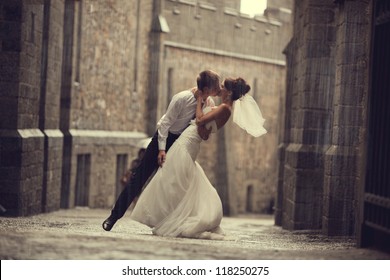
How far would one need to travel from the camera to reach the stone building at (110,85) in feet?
50.8

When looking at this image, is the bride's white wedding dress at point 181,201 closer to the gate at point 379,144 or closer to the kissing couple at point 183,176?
the kissing couple at point 183,176

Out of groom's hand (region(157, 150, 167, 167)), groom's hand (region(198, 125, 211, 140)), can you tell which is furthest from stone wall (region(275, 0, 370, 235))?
groom's hand (region(157, 150, 167, 167))

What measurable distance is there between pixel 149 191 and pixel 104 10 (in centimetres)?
1393

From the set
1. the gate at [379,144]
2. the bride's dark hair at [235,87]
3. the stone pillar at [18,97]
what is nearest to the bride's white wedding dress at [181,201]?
the bride's dark hair at [235,87]

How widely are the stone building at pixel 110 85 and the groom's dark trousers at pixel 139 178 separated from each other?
340 centimetres

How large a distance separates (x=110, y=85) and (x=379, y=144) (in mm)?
17109

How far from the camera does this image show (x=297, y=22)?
20.0m

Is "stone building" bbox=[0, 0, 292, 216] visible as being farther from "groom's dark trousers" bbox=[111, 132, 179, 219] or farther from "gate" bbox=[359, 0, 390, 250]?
"gate" bbox=[359, 0, 390, 250]

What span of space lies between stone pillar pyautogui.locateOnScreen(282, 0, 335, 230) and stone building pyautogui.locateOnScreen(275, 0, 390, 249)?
0.05 ft

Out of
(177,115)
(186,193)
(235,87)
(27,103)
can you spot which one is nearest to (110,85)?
(27,103)

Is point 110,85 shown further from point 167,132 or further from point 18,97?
point 167,132

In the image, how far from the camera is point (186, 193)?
12.2 m

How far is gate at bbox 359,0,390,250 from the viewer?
395 inches

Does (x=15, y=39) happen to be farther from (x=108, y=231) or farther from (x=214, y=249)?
(x=214, y=249)
